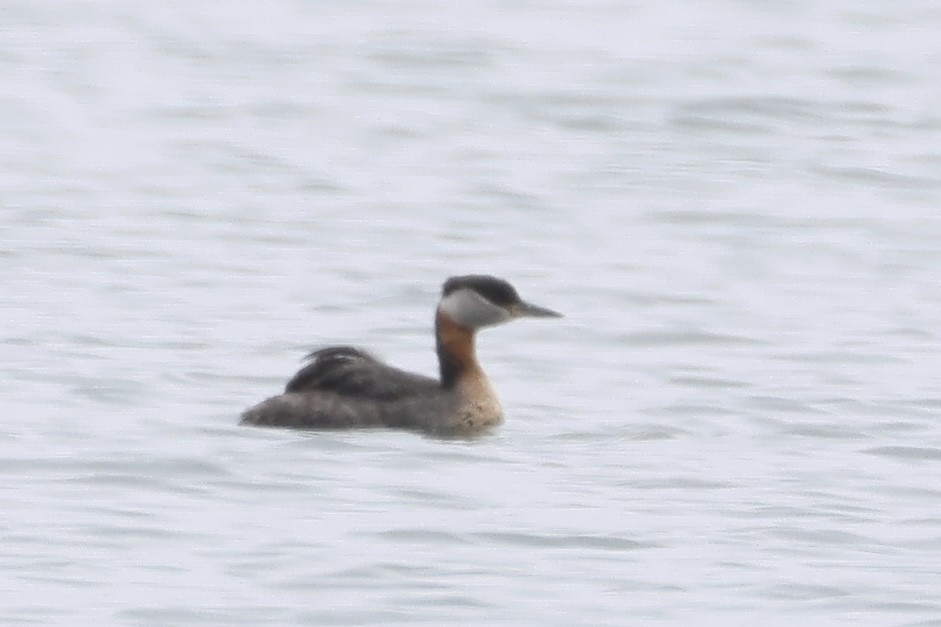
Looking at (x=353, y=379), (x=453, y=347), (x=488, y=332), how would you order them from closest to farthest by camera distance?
(x=353, y=379) → (x=453, y=347) → (x=488, y=332)

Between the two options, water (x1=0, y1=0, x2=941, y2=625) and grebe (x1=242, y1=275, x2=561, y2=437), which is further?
grebe (x1=242, y1=275, x2=561, y2=437)

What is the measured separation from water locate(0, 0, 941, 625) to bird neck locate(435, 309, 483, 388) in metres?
0.49

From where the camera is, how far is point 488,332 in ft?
56.4

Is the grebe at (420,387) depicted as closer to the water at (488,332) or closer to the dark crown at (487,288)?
the dark crown at (487,288)

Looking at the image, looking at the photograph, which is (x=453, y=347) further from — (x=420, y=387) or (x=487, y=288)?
(x=420, y=387)

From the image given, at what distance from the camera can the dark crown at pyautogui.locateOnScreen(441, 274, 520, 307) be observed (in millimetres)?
14523

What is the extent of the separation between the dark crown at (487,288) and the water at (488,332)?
61 cm

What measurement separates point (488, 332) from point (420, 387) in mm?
3201

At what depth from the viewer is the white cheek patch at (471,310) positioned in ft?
47.5

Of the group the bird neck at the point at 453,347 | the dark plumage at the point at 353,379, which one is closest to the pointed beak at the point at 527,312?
the bird neck at the point at 453,347

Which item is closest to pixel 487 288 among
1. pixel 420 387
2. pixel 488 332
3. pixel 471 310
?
pixel 471 310

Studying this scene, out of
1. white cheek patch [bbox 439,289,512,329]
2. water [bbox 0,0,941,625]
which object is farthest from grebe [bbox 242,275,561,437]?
water [bbox 0,0,941,625]

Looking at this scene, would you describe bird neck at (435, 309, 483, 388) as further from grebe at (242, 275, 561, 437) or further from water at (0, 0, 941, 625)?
water at (0, 0, 941, 625)

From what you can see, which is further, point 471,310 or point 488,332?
point 488,332
